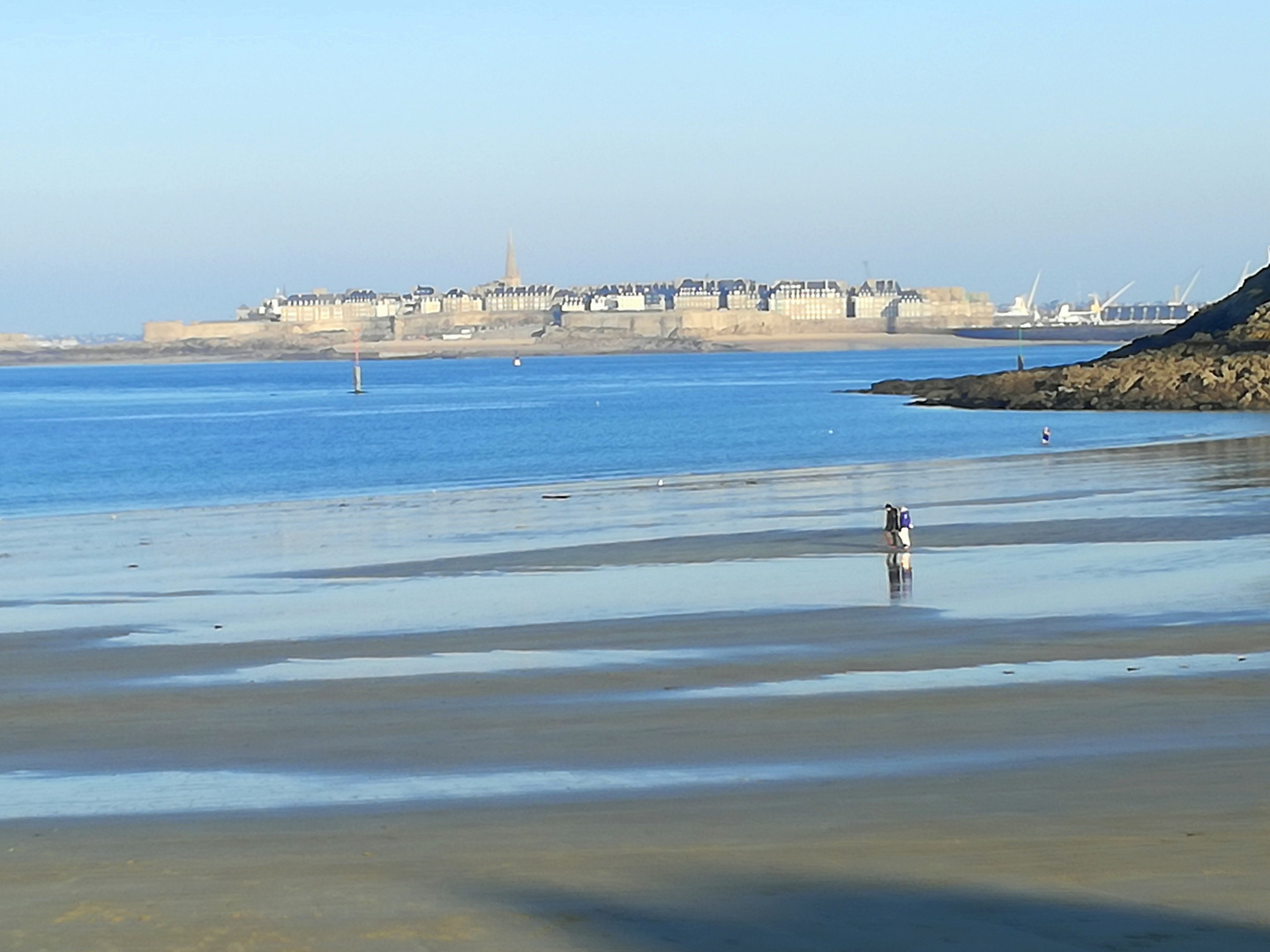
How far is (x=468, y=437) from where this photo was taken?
57.8m

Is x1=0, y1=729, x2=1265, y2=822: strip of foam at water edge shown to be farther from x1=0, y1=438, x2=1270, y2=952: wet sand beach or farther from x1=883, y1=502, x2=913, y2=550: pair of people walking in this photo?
x1=883, y1=502, x2=913, y2=550: pair of people walking

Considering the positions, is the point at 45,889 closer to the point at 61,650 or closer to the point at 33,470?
the point at 61,650

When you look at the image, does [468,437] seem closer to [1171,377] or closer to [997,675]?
[1171,377]

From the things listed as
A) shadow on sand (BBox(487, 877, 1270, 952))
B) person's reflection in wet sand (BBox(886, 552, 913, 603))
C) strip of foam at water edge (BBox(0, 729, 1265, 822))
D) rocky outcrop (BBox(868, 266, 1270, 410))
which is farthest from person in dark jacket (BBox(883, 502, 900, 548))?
rocky outcrop (BBox(868, 266, 1270, 410))

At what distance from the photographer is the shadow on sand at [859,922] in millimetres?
5992

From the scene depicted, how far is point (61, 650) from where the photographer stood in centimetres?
1413

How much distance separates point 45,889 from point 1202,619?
9217mm

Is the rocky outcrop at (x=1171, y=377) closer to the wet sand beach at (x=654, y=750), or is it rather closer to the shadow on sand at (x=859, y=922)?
the wet sand beach at (x=654, y=750)

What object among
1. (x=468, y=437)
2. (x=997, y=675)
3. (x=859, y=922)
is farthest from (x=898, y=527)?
(x=468, y=437)

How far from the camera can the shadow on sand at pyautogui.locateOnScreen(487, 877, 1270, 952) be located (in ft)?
19.7

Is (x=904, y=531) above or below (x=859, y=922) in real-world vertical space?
→ below

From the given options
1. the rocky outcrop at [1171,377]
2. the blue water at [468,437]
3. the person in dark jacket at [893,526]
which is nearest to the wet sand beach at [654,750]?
the person in dark jacket at [893,526]

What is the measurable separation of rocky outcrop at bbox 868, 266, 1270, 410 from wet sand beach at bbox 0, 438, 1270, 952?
1505 inches

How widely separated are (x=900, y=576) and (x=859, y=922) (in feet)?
36.7
